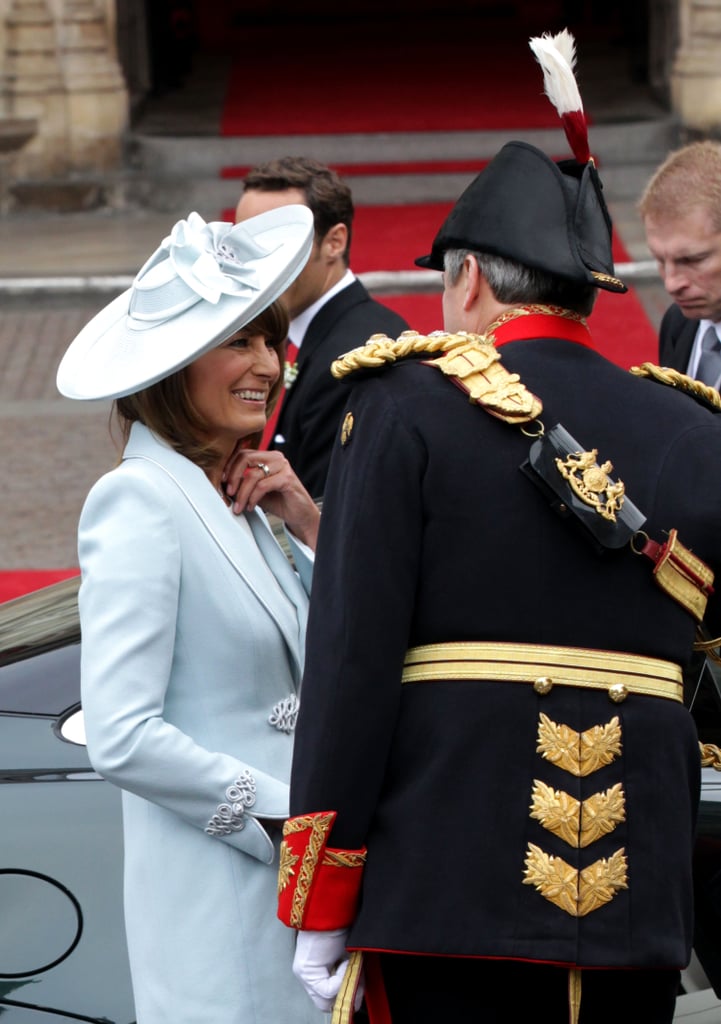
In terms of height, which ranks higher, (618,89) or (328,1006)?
(328,1006)

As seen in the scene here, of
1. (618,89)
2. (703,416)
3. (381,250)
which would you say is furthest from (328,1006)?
(618,89)

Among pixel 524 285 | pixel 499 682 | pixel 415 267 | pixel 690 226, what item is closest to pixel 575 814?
pixel 499 682

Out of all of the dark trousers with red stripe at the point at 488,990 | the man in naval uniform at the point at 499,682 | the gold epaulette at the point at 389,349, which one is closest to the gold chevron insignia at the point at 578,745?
the man in naval uniform at the point at 499,682

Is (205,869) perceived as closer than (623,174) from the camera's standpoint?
Yes

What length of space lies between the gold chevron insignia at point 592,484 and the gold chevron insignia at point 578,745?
280mm

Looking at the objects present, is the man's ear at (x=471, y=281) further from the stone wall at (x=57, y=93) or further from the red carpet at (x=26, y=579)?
the stone wall at (x=57, y=93)

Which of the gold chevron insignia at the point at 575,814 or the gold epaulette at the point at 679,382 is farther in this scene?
the gold epaulette at the point at 679,382

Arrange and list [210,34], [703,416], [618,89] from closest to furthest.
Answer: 1. [703,416]
2. [618,89]
3. [210,34]

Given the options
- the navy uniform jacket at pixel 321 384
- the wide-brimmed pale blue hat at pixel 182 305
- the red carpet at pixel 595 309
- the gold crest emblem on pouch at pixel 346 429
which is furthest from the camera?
the red carpet at pixel 595 309

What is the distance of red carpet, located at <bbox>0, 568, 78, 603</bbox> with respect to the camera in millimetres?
6328

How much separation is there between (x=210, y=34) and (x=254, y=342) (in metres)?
16.6

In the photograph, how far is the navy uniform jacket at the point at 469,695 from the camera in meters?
2.07

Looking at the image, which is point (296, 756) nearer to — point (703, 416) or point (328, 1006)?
point (328, 1006)

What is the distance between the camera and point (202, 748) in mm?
2254
